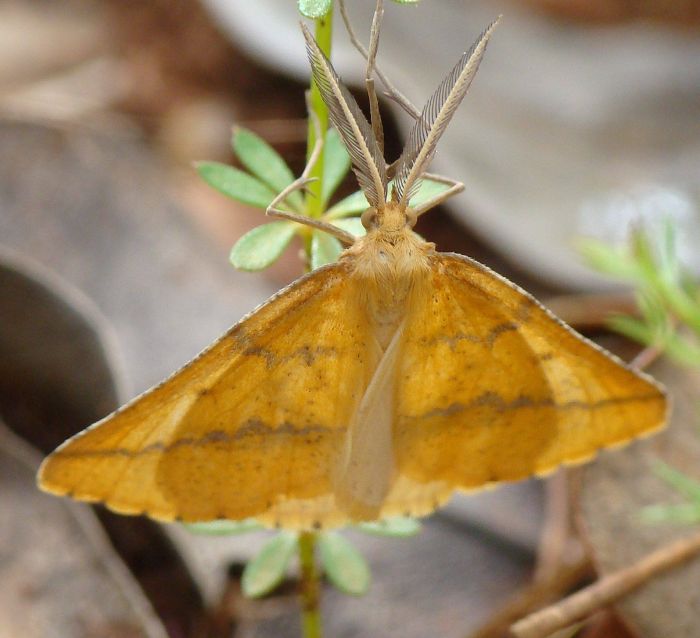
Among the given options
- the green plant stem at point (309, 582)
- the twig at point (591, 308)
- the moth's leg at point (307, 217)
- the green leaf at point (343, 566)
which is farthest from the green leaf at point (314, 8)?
the twig at point (591, 308)

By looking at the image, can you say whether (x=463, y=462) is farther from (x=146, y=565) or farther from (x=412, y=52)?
(x=412, y=52)

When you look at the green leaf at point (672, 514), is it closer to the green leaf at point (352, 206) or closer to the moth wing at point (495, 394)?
the moth wing at point (495, 394)

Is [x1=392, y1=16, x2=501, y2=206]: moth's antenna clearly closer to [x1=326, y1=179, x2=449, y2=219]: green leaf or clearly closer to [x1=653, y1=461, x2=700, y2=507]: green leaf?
[x1=326, y1=179, x2=449, y2=219]: green leaf

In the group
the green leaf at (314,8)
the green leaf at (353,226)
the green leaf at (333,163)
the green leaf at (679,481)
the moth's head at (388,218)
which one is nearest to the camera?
the green leaf at (314,8)

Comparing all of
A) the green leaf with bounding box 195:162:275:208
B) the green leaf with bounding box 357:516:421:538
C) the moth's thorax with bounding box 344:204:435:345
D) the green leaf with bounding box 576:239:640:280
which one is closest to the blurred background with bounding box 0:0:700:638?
the green leaf with bounding box 576:239:640:280

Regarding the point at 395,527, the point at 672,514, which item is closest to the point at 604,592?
the point at 672,514

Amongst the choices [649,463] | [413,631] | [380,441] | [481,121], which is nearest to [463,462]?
[380,441]

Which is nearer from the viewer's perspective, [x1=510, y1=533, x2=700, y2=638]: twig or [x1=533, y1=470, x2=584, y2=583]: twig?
[x1=510, y1=533, x2=700, y2=638]: twig
